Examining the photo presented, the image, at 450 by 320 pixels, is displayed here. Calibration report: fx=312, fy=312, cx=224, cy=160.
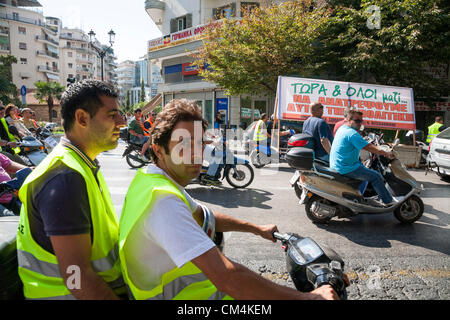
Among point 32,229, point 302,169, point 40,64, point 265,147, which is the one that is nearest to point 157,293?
point 32,229

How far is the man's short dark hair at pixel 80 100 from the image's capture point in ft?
4.61

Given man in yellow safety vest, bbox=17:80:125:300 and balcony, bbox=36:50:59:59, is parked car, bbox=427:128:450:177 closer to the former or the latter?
man in yellow safety vest, bbox=17:80:125:300

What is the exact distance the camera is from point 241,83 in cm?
1566

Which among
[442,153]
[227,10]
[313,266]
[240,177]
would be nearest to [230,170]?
[240,177]

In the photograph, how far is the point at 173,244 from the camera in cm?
113

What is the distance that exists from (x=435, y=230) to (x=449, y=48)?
44.6 ft

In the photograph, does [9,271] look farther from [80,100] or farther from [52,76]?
[52,76]

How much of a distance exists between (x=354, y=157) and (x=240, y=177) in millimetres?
2944

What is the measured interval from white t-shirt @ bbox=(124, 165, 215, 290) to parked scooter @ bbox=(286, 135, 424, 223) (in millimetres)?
3585

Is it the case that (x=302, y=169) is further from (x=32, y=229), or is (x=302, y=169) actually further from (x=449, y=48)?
(x=449, y=48)

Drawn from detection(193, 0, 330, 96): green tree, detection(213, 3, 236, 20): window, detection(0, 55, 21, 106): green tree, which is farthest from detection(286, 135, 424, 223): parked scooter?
detection(0, 55, 21, 106): green tree

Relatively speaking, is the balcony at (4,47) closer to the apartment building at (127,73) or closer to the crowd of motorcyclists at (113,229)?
the crowd of motorcyclists at (113,229)

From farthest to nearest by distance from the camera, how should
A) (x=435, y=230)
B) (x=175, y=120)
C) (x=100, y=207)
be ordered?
1. (x=435, y=230)
2. (x=175, y=120)
3. (x=100, y=207)

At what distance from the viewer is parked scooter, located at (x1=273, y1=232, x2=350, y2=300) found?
1362mm
